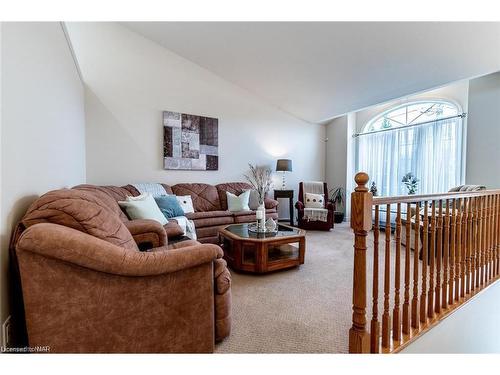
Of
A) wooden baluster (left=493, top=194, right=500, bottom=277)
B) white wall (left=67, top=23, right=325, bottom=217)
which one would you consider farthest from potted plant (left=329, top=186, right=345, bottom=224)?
wooden baluster (left=493, top=194, right=500, bottom=277)

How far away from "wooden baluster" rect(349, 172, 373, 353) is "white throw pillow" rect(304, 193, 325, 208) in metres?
3.85

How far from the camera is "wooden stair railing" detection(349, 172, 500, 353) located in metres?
1.34

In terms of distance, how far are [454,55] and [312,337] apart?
343 centimetres

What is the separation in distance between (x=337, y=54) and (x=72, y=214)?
3.52m

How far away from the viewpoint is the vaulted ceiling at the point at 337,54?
2.77m

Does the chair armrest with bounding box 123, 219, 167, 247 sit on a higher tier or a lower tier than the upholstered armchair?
higher

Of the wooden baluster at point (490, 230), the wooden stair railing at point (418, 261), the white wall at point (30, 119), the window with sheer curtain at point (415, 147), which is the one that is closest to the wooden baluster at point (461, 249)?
the wooden stair railing at point (418, 261)

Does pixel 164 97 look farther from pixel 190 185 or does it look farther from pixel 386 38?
pixel 386 38

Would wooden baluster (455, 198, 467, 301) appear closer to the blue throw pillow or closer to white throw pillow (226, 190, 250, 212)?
white throw pillow (226, 190, 250, 212)

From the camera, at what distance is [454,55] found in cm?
291

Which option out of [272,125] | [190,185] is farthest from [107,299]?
[272,125]

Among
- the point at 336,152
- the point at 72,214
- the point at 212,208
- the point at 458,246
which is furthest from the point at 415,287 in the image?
the point at 336,152

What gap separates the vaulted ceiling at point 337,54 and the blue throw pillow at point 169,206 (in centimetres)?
247

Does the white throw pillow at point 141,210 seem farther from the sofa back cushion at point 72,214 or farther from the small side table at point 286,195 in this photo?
the small side table at point 286,195
